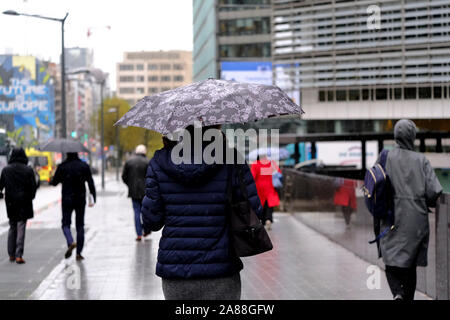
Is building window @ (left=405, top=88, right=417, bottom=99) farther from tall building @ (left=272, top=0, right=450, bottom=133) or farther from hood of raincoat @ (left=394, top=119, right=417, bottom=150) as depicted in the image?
hood of raincoat @ (left=394, top=119, right=417, bottom=150)

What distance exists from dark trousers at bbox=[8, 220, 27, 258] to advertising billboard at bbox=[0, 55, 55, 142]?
284 ft

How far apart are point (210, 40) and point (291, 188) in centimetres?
5248

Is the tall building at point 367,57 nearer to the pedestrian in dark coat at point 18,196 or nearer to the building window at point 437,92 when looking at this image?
the building window at point 437,92

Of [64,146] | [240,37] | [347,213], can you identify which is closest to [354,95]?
[240,37]

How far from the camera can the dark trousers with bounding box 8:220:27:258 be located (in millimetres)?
10641

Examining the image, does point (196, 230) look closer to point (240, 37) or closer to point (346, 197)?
point (346, 197)

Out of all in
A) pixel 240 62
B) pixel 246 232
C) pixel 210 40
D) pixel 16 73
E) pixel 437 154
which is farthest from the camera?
pixel 16 73

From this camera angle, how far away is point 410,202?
5762 millimetres

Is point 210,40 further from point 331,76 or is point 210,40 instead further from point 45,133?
point 45,133

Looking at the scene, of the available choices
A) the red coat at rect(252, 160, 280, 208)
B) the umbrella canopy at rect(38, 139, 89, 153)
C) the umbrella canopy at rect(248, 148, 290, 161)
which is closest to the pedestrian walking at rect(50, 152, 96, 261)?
the umbrella canopy at rect(38, 139, 89, 153)

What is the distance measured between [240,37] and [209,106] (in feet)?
213

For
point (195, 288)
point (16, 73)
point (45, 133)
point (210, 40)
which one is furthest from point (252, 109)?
point (45, 133)

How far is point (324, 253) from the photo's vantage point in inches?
461

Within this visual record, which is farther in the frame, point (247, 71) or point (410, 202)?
point (247, 71)
